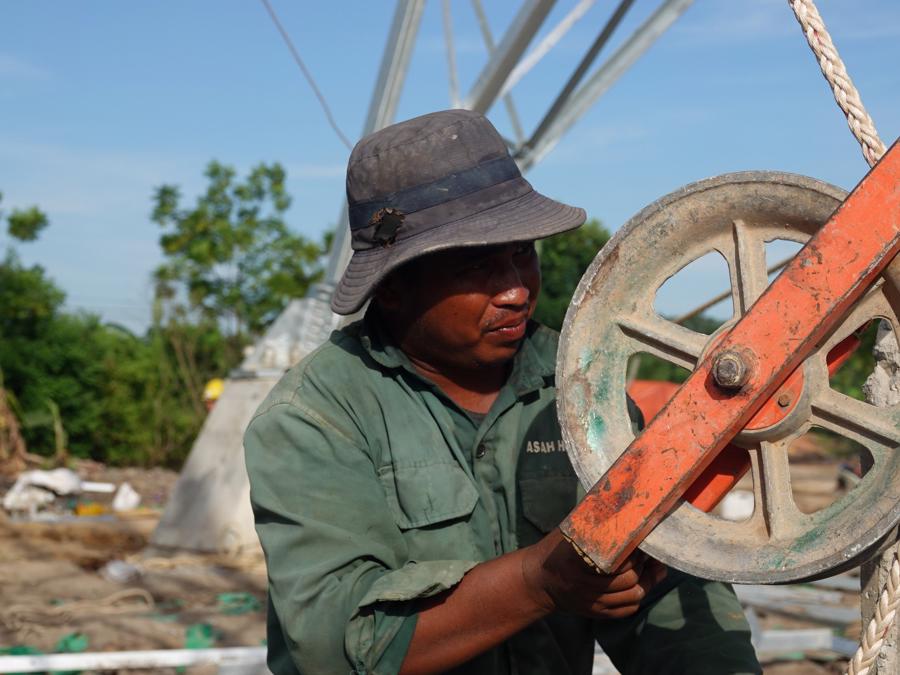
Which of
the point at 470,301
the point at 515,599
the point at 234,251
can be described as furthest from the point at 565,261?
the point at 515,599

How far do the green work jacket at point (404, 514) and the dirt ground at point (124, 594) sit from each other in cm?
327

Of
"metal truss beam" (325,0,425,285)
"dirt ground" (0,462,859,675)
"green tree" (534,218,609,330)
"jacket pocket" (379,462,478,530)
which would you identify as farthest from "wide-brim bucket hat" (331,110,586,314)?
"green tree" (534,218,609,330)

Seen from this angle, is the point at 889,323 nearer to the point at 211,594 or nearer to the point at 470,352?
the point at 470,352

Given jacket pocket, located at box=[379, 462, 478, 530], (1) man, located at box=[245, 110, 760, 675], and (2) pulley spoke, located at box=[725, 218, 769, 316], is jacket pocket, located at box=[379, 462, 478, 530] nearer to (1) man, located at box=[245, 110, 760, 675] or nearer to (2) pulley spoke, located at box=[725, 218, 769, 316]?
(1) man, located at box=[245, 110, 760, 675]

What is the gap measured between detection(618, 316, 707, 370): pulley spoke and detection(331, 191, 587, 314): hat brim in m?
0.25

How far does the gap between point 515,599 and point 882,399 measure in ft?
2.25

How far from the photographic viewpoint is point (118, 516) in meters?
10.3

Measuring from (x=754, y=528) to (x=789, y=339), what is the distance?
35 centimetres

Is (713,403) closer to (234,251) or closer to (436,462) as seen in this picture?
(436,462)

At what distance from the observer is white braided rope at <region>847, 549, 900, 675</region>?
1487 mm

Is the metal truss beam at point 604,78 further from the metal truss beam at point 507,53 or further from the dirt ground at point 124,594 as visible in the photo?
the dirt ground at point 124,594

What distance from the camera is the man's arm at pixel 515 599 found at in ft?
5.50

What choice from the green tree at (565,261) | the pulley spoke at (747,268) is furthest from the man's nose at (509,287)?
the green tree at (565,261)

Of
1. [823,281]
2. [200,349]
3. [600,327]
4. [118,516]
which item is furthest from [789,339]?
[200,349]
